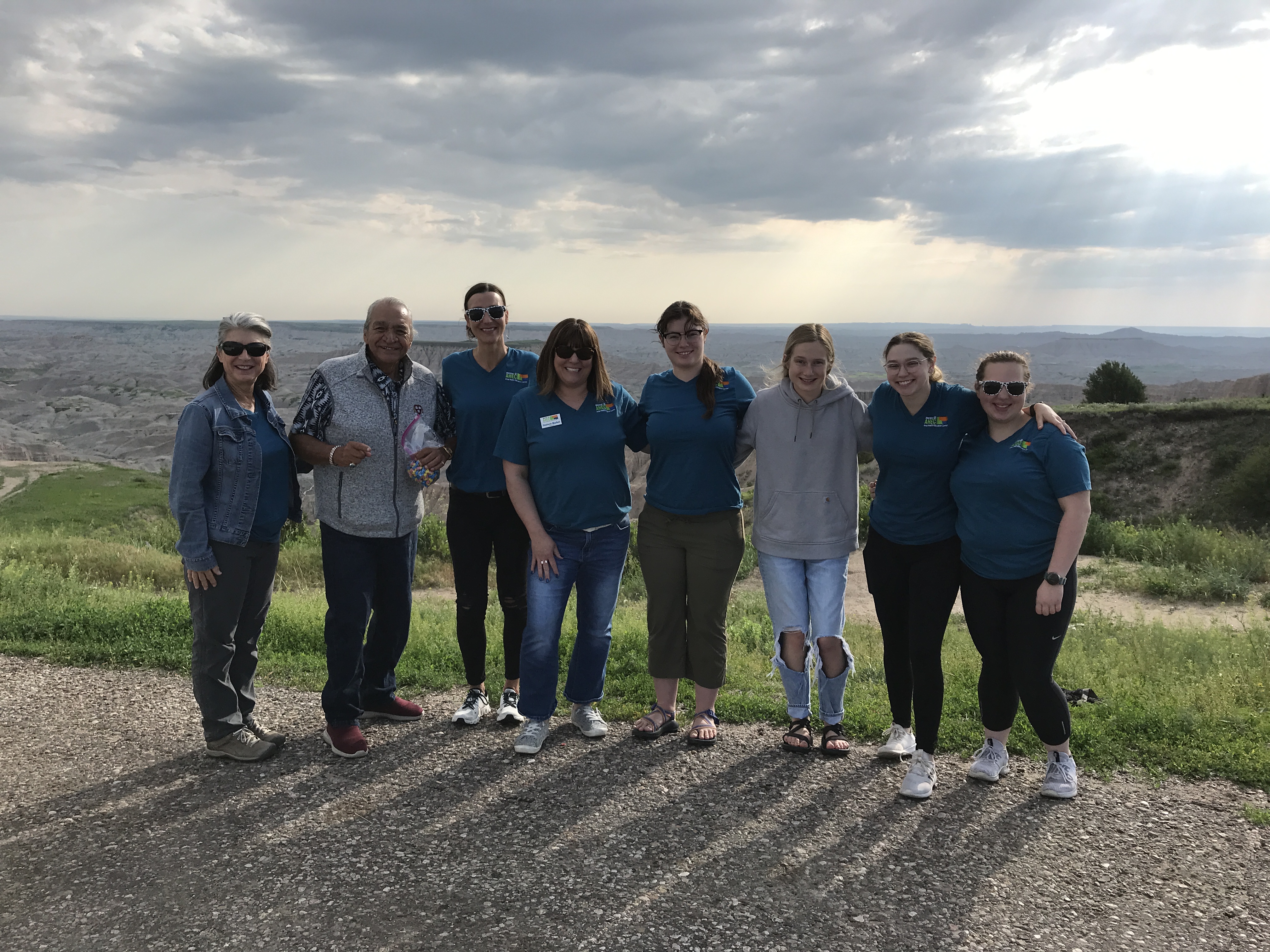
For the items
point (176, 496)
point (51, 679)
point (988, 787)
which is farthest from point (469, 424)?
point (51, 679)

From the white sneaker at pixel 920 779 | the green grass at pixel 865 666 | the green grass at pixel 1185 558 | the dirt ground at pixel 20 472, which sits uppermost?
the white sneaker at pixel 920 779

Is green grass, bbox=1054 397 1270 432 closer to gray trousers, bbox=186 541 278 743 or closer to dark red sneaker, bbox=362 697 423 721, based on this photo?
dark red sneaker, bbox=362 697 423 721

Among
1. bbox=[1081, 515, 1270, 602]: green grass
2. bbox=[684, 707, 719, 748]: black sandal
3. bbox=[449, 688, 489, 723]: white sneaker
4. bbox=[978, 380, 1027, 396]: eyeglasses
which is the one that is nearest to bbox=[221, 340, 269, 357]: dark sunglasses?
bbox=[449, 688, 489, 723]: white sneaker

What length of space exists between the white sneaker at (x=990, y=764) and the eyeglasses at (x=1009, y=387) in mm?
2025

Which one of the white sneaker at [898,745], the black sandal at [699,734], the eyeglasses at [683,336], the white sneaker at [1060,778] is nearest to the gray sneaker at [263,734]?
the black sandal at [699,734]

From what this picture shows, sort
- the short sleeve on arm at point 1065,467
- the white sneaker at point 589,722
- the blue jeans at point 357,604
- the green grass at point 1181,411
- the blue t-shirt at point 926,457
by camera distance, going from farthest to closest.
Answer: the green grass at point 1181,411, the white sneaker at point 589,722, the blue jeans at point 357,604, the blue t-shirt at point 926,457, the short sleeve on arm at point 1065,467

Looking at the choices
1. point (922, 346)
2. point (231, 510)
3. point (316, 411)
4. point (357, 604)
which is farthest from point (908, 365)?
point (231, 510)

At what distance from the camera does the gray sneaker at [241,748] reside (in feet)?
17.0

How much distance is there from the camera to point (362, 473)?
199 inches

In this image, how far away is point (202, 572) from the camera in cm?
480

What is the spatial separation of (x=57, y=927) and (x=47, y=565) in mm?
11136

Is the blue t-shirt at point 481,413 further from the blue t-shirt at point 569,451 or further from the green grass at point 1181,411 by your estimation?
the green grass at point 1181,411

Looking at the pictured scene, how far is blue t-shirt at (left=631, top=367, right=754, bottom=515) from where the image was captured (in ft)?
16.2

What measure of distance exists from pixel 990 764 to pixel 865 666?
9.16 ft
